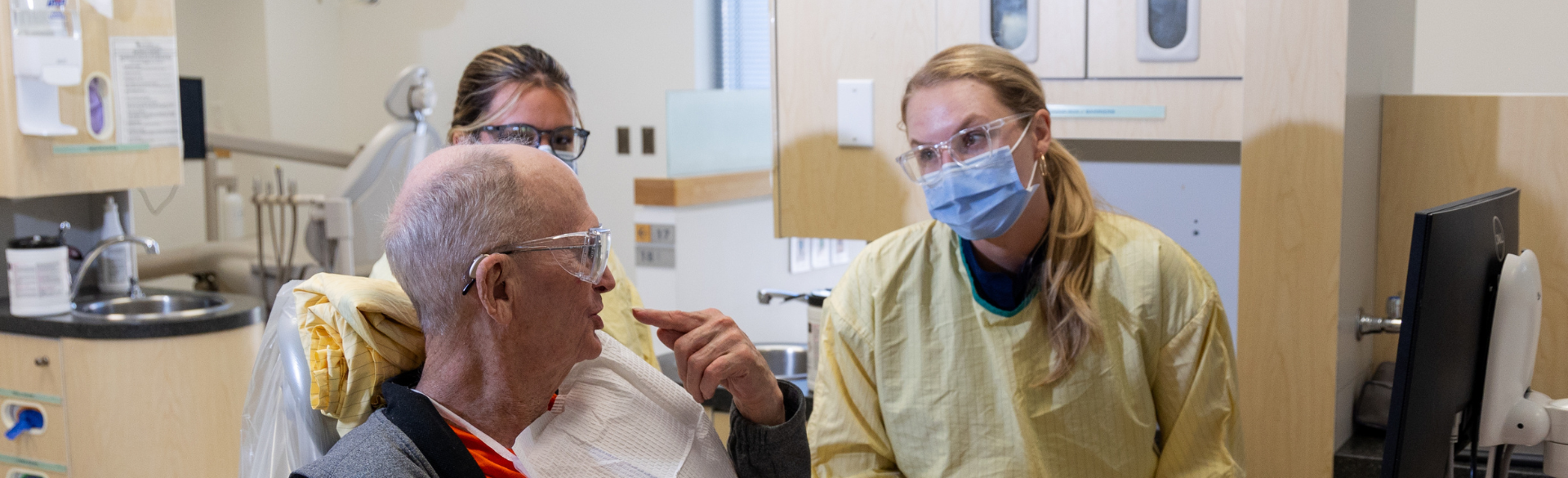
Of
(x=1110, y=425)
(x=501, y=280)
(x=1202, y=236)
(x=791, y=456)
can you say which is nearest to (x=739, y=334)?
(x=791, y=456)

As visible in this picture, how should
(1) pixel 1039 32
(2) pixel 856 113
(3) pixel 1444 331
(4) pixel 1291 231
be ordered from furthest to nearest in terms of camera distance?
(2) pixel 856 113
(1) pixel 1039 32
(4) pixel 1291 231
(3) pixel 1444 331

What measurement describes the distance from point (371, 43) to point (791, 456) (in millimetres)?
5537

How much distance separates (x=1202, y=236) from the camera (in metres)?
2.25

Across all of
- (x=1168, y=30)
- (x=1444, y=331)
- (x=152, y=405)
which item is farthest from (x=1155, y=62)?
(x=152, y=405)

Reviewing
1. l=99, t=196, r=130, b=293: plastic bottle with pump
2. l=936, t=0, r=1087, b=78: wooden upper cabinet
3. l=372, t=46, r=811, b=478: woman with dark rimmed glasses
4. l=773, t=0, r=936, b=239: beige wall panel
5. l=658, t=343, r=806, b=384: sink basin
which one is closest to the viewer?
l=372, t=46, r=811, b=478: woman with dark rimmed glasses

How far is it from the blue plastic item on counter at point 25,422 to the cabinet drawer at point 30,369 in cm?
4

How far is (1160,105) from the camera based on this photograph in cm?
210

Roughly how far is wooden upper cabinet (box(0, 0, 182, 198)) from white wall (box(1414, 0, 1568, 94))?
11.1 feet

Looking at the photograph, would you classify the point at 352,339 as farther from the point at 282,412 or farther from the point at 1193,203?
the point at 1193,203

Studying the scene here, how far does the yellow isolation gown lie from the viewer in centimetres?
156

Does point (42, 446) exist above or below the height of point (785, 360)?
below

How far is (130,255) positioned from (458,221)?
2.60 meters

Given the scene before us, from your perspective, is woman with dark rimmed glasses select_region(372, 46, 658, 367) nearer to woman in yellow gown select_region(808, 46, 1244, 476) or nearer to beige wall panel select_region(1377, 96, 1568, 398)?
woman in yellow gown select_region(808, 46, 1244, 476)

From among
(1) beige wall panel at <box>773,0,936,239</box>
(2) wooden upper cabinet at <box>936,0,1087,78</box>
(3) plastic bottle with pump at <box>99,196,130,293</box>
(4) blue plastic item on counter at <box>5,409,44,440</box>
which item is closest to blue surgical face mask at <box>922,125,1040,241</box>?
(2) wooden upper cabinet at <box>936,0,1087,78</box>
